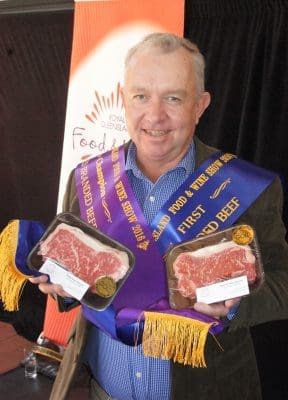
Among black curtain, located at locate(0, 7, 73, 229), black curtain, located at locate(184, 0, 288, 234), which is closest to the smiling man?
black curtain, located at locate(184, 0, 288, 234)

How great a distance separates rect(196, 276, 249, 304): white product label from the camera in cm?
125

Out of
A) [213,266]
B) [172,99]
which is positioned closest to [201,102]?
[172,99]

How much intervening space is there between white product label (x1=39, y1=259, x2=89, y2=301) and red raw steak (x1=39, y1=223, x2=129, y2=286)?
0.05 ft

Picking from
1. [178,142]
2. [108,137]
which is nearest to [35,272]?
[178,142]

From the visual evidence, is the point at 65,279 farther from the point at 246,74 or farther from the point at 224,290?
the point at 246,74

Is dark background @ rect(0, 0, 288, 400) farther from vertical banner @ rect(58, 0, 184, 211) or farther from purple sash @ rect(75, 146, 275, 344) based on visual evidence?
purple sash @ rect(75, 146, 275, 344)

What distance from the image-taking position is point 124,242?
1.61 m

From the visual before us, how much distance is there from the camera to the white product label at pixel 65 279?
138 cm

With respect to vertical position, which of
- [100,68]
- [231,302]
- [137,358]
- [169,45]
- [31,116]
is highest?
[169,45]

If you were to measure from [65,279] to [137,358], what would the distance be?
1.14 feet

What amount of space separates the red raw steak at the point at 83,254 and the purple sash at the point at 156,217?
0.11 metres

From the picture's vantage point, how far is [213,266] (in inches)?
51.8

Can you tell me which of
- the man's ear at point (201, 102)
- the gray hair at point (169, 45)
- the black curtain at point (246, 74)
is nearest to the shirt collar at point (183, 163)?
the man's ear at point (201, 102)

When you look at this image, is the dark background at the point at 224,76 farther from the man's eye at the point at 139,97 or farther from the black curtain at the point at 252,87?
the man's eye at the point at 139,97
